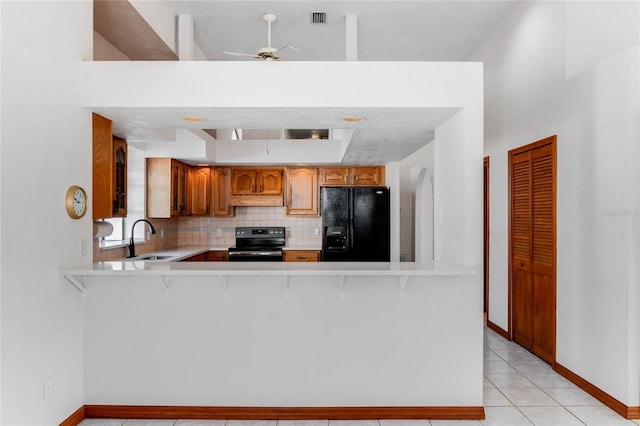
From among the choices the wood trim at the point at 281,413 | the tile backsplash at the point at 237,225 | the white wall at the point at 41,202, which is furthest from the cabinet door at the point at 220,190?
the wood trim at the point at 281,413

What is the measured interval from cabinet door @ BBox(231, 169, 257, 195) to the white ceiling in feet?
5.52

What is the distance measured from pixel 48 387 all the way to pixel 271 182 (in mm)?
4379

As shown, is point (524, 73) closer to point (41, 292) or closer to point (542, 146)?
point (542, 146)

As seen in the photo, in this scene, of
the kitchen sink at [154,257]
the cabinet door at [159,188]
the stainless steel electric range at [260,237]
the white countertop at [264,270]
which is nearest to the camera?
the white countertop at [264,270]

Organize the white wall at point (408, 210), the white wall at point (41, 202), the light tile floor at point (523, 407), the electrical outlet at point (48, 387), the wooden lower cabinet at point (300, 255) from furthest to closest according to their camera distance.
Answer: the white wall at point (408, 210) < the wooden lower cabinet at point (300, 255) < the light tile floor at point (523, 407) < the electrical outlet at point (48, 387) < the white wall at point (41, 202)

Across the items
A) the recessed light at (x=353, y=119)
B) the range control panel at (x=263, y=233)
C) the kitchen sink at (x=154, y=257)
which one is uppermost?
the recessed light at (x=353, y=119)

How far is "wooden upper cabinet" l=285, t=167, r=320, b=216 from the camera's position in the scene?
6.50 metres

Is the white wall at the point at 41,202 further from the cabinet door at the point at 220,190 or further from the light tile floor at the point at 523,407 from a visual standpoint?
the cabinet door at the point at 220,190

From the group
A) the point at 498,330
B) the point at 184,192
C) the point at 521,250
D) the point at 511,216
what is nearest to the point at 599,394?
the point at 521,250

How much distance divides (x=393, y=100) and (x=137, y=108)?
168 centimetres

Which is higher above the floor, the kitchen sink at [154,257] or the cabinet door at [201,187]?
the cabinet door at [201,187]

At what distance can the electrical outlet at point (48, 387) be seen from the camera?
2.46m

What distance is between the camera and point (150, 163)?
542cm

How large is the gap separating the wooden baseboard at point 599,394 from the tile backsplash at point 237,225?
3901mm
